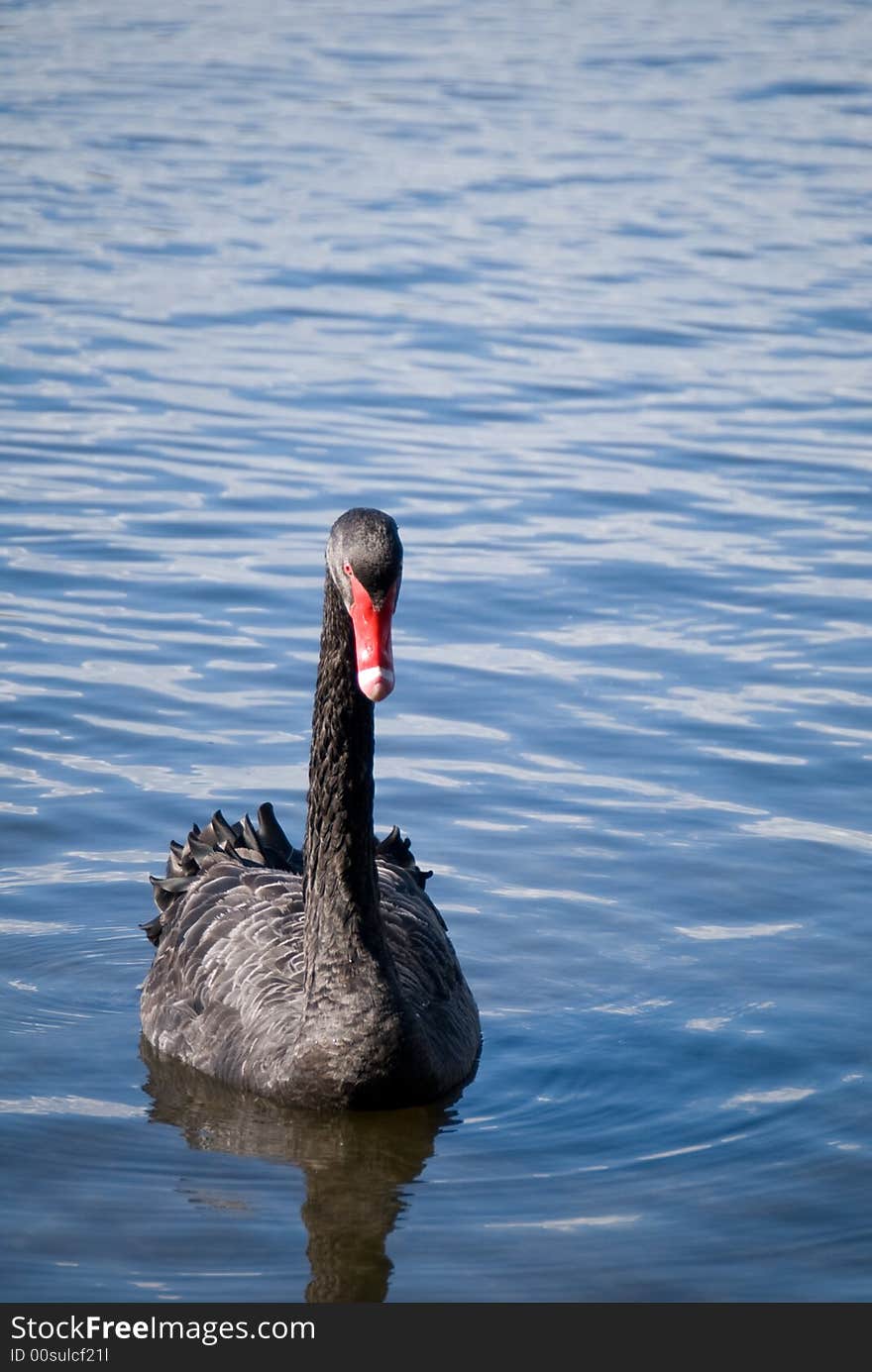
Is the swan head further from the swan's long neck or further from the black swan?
the swan's long neck

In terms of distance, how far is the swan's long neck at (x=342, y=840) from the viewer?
23.2 ft

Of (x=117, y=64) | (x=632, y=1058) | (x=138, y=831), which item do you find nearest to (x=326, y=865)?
(x=632, y=1058)

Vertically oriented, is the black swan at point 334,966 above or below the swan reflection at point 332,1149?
above

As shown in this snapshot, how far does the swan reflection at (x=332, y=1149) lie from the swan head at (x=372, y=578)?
164cm

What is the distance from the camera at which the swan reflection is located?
20.1ft

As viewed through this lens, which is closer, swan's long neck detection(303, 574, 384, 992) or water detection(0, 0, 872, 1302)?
water detection(0, 0, 872, 1302)

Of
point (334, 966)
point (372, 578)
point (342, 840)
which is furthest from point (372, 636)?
point (334, 966)

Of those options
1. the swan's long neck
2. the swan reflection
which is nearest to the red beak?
the swan's long neck

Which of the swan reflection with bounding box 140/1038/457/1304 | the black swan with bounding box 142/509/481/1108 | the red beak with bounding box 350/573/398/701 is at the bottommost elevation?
the swan reflection with bounding box 140/1038/457/1304

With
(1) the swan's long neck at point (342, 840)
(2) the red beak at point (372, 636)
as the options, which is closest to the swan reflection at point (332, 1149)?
(1) the swan's long neck at point (342, 840)

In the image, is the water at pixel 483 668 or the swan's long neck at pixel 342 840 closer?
the water at pixel 483 668

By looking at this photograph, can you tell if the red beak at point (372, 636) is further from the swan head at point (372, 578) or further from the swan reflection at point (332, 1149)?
the swan reflection at point (332, 1149)

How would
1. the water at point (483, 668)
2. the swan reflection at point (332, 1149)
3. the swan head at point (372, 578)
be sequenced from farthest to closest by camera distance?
the water at point (483, 668) < the swan head at point (372, 578) < the swan reflection at point (332, 1149)

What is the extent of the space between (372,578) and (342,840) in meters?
1.13
